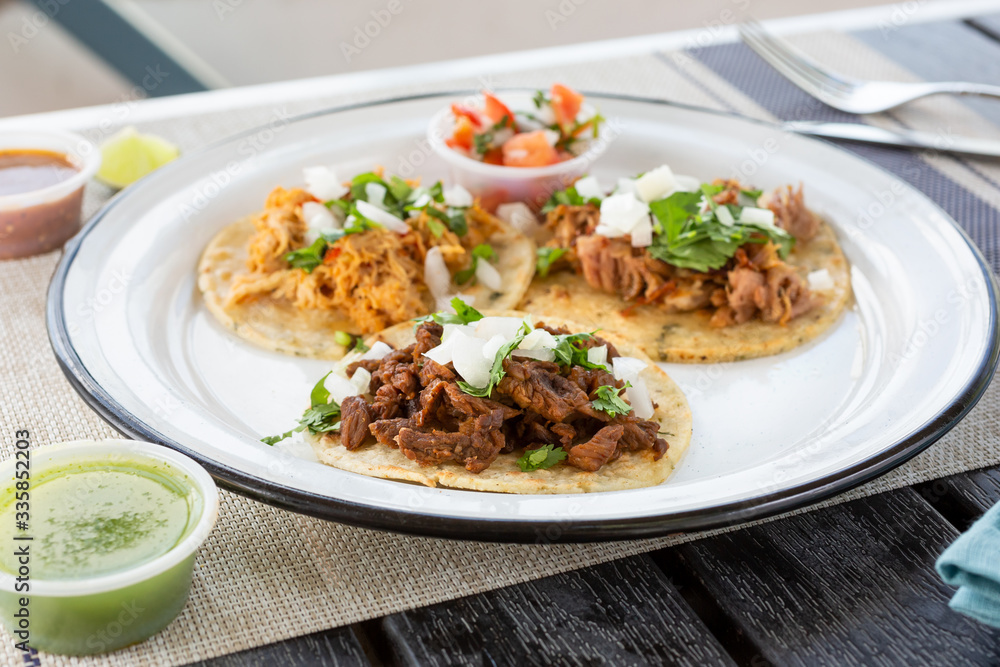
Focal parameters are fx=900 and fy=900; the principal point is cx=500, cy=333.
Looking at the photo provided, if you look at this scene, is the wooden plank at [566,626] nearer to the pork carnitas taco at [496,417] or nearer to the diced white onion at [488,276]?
the pork carnitas taco at [496,417]

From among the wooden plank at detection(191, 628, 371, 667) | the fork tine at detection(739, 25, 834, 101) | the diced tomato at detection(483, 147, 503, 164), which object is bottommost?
the wooden plank at detection(191, 628, 371, 667)

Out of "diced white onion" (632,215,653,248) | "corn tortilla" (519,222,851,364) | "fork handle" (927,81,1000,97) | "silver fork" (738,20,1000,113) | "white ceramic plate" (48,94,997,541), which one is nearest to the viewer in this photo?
"white ceramic plate" (48,94,997,541)

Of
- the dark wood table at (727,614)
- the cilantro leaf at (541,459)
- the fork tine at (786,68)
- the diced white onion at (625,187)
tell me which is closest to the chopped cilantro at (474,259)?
the diced white onion at (625,187)

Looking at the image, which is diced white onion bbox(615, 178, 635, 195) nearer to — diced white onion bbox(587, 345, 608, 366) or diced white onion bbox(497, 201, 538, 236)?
diced white onion bbox(497, 201, 538, 236)

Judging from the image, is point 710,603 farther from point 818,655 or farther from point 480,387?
point 480,387

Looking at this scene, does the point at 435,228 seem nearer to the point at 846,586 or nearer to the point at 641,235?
the point at 641,235

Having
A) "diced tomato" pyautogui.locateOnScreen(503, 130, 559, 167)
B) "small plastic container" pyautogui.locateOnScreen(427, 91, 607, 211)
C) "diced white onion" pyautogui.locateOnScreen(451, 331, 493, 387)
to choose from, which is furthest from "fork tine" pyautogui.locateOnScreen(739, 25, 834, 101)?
"diced white onion" pyautogui.locateOnScreen(451, 331, 493, 387)

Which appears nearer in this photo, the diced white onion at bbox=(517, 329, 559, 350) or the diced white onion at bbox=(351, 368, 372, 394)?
the diced white onion at bbox=(517, 329, 559, 350)

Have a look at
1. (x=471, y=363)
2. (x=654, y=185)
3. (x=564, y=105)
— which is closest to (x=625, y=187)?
(x=654, y=185)
